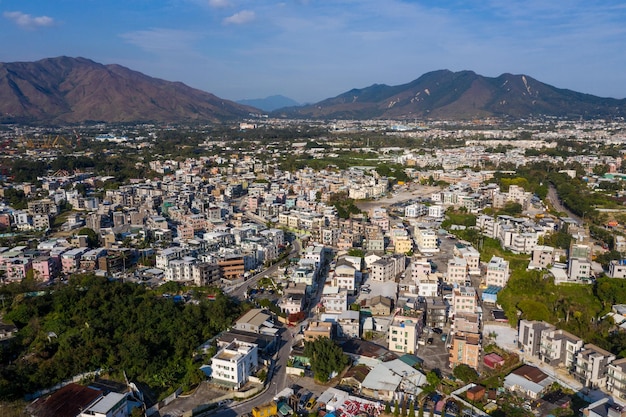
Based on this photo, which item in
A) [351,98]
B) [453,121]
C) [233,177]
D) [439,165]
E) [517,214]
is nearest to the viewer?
[517,214]

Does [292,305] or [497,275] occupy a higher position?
[497,275]

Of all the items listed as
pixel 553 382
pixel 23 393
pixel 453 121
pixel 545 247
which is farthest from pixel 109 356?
pixel 453 121

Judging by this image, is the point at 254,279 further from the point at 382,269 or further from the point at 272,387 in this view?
the point at 272,387

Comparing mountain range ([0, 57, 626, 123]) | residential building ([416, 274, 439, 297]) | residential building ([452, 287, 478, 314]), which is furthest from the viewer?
mountain range ([0, 57, 626, 123])

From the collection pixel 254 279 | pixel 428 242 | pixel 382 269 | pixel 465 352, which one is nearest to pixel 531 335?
pixel 465 352

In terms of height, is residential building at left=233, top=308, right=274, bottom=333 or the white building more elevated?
the white building

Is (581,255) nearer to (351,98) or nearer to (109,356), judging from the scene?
(109,356)

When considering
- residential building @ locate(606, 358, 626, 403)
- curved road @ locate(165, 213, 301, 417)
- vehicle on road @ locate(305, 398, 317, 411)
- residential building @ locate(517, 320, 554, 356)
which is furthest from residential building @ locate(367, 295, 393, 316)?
residential building @ locate(606, 358, 626, 403)

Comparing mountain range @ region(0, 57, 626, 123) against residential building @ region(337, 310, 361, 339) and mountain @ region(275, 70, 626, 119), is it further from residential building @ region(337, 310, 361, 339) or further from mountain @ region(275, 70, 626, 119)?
residential building @ region(337, 310, 361, 339)
